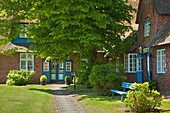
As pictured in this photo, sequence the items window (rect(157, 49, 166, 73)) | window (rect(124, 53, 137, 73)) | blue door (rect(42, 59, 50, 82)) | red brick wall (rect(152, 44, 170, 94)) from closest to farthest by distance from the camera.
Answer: red brick wall (rect(152, 44, 170, 94)) < window (rect(157, 49, 166, 73)) < window (rect(124, 53, 137, 73)) < blue door (rect(42, 59, 50, 82))

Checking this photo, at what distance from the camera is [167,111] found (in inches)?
422

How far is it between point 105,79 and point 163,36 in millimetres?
4914

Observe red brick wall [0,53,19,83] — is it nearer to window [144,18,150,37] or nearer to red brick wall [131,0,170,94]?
red brick wall [131,0,170,94]

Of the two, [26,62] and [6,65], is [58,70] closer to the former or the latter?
[26,62]

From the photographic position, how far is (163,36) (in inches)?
697

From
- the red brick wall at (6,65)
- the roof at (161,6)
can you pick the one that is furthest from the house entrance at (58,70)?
the roof at (161,6)

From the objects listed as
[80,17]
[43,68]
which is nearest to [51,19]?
[80,17]

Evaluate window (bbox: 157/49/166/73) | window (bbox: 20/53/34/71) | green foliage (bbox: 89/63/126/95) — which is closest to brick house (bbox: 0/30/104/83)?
window (bbox: 20/53/34/71)

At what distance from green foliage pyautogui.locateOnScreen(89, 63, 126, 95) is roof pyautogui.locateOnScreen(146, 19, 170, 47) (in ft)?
11.0

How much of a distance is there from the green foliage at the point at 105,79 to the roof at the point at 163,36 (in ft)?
11.0

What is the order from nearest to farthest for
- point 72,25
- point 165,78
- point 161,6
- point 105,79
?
point 105,79
point 165,78
point 161,6
point 72,25

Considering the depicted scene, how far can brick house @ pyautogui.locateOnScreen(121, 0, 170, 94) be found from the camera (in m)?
17.5

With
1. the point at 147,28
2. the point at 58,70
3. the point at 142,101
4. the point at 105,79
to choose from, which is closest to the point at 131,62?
the point at 147,28

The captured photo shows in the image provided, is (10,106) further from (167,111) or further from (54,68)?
(54,68)
